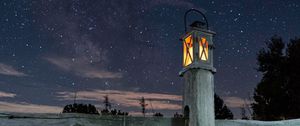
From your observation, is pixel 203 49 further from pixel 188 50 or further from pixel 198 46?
pixel 188 50

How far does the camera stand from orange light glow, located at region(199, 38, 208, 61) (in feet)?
15.2

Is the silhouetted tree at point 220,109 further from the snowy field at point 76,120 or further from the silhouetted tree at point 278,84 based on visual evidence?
the snowy field at point 76,120

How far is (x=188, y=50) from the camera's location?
15.7ft

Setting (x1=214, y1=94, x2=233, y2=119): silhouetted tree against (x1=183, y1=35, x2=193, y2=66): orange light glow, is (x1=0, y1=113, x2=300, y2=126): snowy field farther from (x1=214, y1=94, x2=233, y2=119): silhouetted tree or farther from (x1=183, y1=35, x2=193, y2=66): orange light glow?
(x1=214, y1=94, x2=233, y2=119): silhouetted tree

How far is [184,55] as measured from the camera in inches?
194

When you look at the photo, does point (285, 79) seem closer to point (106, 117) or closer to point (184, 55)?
point (184, 55)

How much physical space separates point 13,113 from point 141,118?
1579 millimetres

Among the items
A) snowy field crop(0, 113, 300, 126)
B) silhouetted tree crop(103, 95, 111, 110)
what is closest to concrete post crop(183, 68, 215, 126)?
snowy field crop(0, 113, 300, 126)

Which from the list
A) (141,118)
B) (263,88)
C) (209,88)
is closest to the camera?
(141,118)

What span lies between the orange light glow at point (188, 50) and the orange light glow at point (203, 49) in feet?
0.46

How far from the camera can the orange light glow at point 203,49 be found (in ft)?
15.2

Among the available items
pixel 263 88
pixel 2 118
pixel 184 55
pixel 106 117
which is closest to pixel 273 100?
pixel 263 88

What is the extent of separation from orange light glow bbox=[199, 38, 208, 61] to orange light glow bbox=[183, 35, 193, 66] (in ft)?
0.46

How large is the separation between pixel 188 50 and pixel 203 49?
24cm
